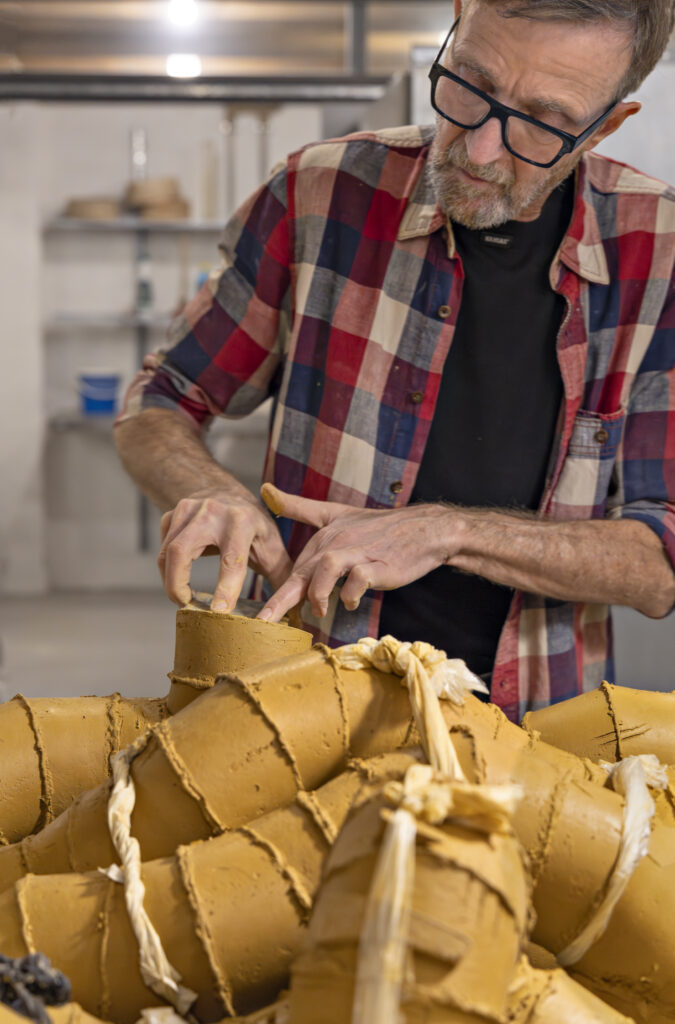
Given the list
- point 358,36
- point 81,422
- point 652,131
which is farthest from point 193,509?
point 81,422

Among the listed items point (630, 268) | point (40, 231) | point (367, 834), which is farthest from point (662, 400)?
point (40, 231)

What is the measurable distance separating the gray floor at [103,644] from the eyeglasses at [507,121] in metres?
1.95

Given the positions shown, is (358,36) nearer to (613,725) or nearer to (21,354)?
(21,354)

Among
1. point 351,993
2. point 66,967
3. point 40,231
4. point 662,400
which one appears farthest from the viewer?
point 40,231

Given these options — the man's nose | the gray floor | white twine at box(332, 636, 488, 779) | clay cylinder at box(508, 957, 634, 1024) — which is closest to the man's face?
the man's nose

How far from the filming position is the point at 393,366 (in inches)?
52.6

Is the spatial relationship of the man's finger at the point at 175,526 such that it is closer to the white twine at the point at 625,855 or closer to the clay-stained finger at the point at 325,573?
the clay-stained finger at the point at 325,573

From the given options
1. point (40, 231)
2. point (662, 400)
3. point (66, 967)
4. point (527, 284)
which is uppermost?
point (40, 231)

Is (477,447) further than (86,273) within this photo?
No

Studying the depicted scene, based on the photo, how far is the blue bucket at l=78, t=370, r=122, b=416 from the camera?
551 cm

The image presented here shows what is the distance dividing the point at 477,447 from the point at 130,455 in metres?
0.48

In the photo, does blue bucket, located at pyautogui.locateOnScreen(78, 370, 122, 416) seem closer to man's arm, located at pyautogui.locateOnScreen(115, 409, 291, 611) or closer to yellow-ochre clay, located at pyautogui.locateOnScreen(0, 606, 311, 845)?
man's arm, located at pyautogui.locateOnScreen(115, 409, 291, 611)

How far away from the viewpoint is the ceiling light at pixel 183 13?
18.3 feet

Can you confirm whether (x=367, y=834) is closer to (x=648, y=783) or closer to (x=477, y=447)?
(x=648, y=783)
